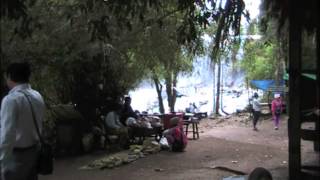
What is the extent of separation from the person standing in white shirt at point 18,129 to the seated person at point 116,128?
10.3 m

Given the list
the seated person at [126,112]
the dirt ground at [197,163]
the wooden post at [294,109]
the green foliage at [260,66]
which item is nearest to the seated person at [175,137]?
the dirt ground at [197,163]

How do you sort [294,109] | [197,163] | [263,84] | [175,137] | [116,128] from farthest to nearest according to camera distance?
[263,84], [116,128], [175,137], [197,163], [294,109]

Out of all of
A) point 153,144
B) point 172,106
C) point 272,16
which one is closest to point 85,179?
point 153,144

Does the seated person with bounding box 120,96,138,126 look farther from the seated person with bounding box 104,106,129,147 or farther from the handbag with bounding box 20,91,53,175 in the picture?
the handbag with bounding box 20,91,53,175

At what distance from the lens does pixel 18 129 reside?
5.27 metres

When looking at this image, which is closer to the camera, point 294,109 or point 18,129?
point 18,129

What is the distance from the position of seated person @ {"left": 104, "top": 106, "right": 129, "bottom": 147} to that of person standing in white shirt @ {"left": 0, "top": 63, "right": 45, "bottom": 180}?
10.3m

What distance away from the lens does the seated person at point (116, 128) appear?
52.0 ft

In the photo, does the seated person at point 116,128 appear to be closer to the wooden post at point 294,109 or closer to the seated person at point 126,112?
the seated person at point 126,112

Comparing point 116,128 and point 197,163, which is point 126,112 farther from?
point 197,163

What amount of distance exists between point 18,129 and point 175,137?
1009 cm

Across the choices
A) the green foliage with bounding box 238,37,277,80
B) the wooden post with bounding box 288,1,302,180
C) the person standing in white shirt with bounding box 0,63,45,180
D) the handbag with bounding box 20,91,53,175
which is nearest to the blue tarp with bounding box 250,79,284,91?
the green foliage with bounding box 238,37,277,80

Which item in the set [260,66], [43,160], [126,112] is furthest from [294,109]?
[260,66]

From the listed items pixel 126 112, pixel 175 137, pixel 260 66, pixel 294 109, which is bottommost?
pixel 175 137
